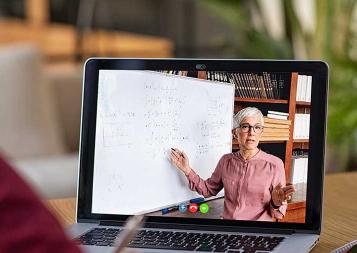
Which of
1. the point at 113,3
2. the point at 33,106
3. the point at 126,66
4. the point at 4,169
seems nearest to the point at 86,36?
the point at 113,3

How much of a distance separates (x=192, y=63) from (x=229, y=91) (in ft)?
0.20

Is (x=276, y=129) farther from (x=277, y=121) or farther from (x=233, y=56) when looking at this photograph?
(x=233, y=56)

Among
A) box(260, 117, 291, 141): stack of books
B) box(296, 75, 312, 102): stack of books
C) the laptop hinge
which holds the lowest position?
the laptop hinge

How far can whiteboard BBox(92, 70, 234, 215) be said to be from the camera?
2.87ft

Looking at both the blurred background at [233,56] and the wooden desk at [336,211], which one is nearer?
the wooden desk at [336,211]

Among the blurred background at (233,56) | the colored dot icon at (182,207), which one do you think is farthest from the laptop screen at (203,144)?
the blurred background at (233,56)

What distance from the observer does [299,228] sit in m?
0.85

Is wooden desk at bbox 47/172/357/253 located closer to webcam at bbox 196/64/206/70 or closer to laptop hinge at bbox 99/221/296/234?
laptop hinge at bbox 99/221/296/234

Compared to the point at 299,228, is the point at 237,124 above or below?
above

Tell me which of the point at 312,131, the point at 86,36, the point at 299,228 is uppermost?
the point at 86,36

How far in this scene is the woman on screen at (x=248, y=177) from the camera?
852mm

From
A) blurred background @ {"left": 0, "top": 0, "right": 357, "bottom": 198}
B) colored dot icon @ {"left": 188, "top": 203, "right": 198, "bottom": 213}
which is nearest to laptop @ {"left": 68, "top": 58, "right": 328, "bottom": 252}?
colored dot icon @ {"left": 188, "top": 203, "right": 198, "bottom": 213}

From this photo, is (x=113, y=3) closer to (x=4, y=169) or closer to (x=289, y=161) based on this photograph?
(x=289, y=161)

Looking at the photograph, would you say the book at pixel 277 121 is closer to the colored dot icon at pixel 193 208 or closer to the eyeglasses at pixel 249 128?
the eyeglasses at pixel 249 128
